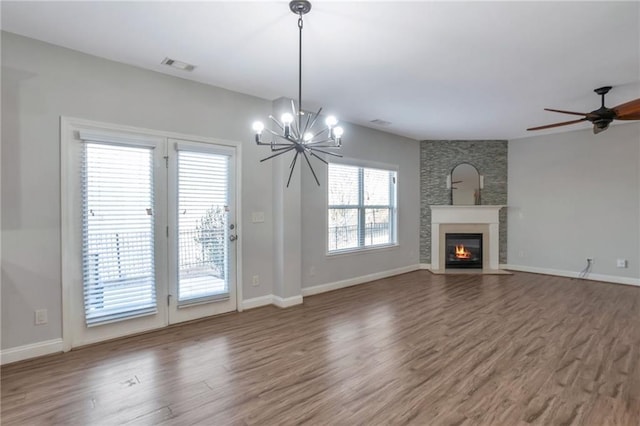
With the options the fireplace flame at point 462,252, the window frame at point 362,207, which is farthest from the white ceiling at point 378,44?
the fireplace flame at point 462,252

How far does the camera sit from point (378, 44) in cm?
286

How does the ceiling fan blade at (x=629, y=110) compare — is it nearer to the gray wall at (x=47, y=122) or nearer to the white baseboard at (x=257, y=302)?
the gray wall at (x=47, y=122)

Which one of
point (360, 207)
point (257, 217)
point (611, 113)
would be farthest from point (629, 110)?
point (257, 217)

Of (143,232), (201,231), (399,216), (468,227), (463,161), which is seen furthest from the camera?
(463,161)

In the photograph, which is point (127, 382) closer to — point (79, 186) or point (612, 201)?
point (79, 186)

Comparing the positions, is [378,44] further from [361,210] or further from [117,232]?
[361,210]

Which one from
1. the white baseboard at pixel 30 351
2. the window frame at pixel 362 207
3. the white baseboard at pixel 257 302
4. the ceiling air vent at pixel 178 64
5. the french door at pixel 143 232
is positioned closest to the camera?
the white baseboard at pixel 30 351

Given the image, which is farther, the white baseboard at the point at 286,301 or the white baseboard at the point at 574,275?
the white baseboard at the point at 574,275

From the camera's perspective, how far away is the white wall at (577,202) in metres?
5.54

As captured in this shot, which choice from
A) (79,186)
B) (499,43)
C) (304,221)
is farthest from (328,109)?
(79,186)

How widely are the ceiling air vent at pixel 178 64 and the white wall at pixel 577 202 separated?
6326mm

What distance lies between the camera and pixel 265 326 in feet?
12.0

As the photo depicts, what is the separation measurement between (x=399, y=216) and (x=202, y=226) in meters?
3.97

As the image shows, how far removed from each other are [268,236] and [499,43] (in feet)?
10.8
